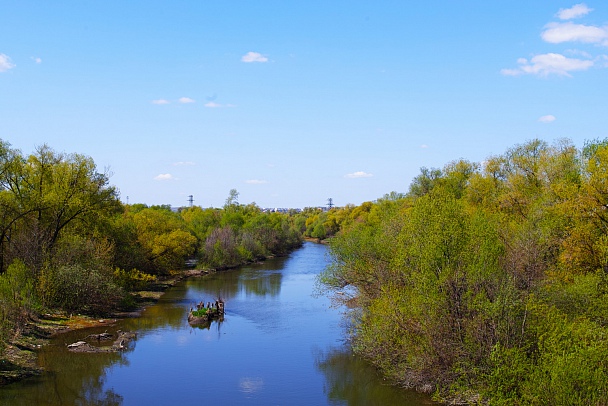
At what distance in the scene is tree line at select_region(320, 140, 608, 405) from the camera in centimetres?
1680

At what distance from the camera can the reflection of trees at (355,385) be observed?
23234mm

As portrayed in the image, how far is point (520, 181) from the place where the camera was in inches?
1692

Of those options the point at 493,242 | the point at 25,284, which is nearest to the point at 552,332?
the point at 493,242

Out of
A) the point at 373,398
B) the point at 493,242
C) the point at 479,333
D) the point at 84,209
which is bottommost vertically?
the point at 373,398

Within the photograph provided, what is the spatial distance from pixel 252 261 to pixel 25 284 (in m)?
53.4

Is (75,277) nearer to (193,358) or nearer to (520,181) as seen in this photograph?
(193,358)

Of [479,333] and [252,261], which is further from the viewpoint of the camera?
[252,261]

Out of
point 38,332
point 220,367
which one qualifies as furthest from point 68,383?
point 38,332

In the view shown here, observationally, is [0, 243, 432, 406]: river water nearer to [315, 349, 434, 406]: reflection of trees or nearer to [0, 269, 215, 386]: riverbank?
[315, 349, 434, 406]: reflection of trees

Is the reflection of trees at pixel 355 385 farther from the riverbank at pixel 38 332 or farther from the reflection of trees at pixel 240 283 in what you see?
the reflection of trees at pixel 240 283

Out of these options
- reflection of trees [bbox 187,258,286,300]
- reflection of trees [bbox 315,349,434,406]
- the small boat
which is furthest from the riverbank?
reflection of trees [bbox 315,349,434,406]

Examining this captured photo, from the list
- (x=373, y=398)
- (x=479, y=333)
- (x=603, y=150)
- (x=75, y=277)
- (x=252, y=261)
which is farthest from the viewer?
(x=252, y=261)

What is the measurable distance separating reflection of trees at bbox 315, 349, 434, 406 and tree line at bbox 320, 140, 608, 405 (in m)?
0.64

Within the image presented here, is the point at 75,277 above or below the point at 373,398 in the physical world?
above
